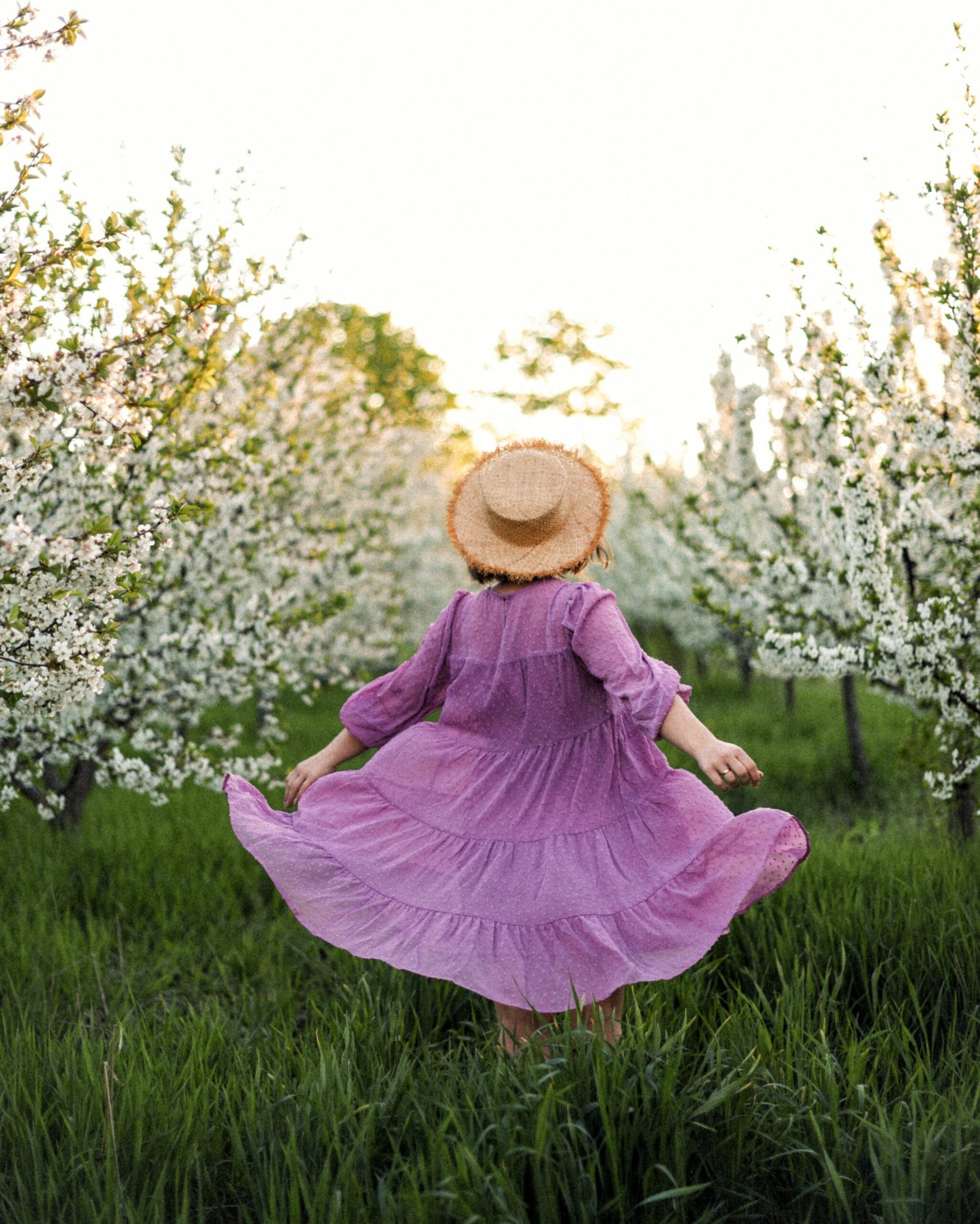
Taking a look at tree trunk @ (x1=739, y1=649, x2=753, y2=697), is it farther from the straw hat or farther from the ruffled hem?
the ruffled hem

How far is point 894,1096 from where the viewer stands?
2.58m

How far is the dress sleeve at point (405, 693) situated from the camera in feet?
10.2

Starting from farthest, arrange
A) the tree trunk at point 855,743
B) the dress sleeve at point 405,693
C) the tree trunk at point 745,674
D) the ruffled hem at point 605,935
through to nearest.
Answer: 1. the tree trunk at point 745,674
2. the tree trunk at point 855,743
3. the dress sleeve at point 405,693
4. the ruffled hem at point 605,935

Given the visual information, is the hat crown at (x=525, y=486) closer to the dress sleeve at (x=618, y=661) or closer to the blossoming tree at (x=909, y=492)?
the dress sleeve at (x=618, y=661)

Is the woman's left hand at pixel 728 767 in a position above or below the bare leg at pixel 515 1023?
above

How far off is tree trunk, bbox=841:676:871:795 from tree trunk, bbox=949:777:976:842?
1949mm

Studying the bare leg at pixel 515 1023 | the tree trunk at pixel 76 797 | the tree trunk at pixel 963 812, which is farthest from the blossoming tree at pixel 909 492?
the tree trunk at pixel 76 797

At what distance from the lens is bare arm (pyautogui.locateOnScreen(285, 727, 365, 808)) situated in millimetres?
3135

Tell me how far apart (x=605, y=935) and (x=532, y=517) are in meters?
1.13

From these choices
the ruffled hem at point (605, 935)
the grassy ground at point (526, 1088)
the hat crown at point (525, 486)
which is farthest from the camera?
the hat crown at point (525, 486)

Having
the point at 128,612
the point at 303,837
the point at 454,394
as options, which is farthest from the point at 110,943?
the point at 454,394

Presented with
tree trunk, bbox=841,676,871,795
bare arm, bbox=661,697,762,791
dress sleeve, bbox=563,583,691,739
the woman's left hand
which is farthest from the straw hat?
tree trunk, bbox=841,676,871,795

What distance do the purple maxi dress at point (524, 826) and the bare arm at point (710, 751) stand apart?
0.14 feet

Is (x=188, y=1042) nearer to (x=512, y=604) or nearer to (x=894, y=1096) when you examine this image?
(x=512, y=604)
